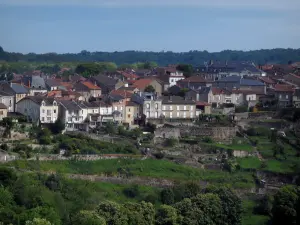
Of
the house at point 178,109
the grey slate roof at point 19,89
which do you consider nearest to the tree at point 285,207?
the house at point 178,109

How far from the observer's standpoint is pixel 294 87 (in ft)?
189

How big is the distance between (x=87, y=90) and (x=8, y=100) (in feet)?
24.5

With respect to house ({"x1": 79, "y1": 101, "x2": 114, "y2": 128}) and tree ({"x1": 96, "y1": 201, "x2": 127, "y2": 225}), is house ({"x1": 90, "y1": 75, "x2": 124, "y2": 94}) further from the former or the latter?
tree ({"x1": 96, "y1": 201, "x2": 127, "y2": 225})

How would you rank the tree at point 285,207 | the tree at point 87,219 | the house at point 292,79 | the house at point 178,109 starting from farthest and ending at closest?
the house at point 292,79 < the house at point 178,109 < the tree at point 285,207 < the tree at point 87,219

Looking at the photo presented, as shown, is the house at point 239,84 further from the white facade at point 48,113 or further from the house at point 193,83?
the white facade at point 48,113

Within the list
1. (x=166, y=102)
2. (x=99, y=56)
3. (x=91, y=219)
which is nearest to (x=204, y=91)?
(x=166, y=102)

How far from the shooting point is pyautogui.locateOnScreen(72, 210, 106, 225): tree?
97.2 feet

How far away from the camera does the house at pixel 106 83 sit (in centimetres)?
5596

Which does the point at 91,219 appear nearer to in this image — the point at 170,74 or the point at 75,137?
the point at 75,137

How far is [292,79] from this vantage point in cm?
6444

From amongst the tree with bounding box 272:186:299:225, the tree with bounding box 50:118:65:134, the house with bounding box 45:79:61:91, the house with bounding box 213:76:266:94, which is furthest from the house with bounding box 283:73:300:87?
the tree with bounding box 272:186:299:225

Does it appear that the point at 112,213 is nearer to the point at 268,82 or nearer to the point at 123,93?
the point at 123,93

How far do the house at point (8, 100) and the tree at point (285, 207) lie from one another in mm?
17701

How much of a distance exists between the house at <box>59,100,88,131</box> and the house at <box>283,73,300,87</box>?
21792mm
